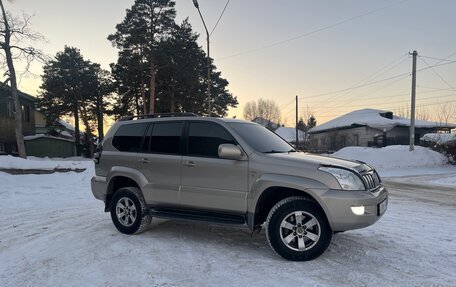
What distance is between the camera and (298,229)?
5129 mm

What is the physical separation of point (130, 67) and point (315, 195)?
32.7 m

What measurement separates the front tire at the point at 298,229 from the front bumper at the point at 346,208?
16 centimetres

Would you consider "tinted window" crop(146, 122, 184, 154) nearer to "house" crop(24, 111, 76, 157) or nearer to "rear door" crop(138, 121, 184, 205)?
"rear door" crop(138, 121, 184, 205)

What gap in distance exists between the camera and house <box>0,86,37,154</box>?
105ft

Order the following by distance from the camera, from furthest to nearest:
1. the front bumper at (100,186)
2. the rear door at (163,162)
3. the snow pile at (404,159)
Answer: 1. the snow pile at (404,159)
2. the front bumper at (100,186)
3. the rear door at (163,162)

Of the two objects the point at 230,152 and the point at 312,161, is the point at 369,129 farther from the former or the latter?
the point at 230,152

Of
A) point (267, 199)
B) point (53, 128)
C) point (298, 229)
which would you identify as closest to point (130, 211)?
point (267, 199)

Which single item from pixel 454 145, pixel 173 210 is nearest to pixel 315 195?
pixel 173 210

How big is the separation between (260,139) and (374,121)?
4554 cm

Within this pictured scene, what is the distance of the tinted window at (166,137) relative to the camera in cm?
633

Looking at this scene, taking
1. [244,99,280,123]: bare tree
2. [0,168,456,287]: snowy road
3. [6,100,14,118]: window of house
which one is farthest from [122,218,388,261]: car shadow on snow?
A: [244,99,280,123]: bare tree

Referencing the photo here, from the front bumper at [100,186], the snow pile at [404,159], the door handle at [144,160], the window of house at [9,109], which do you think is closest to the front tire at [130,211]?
the front bumper at [100,186]

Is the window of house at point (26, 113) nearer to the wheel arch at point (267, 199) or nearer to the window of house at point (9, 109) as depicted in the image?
the window of house at point (9, 109)

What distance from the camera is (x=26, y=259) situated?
5.42 meters
